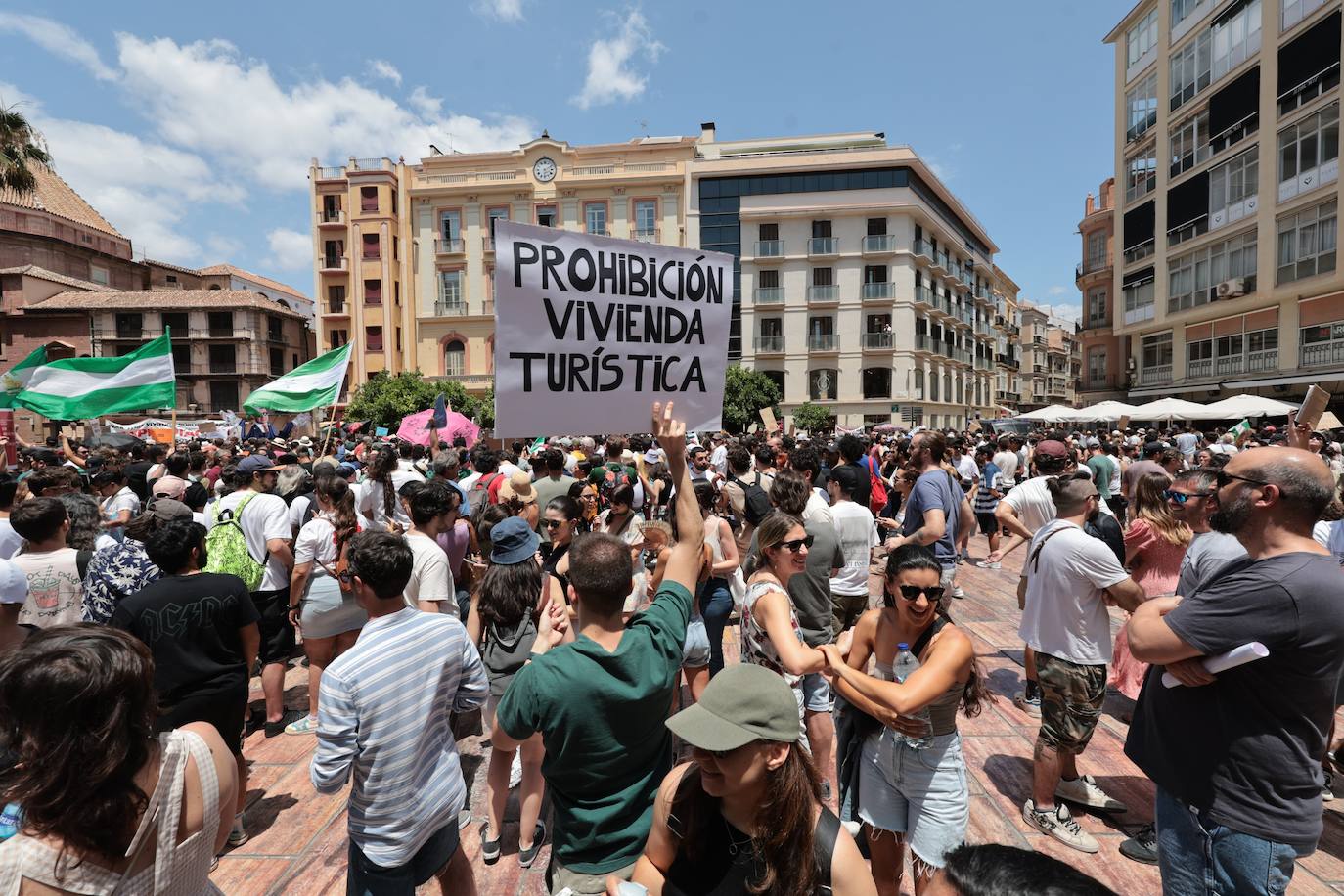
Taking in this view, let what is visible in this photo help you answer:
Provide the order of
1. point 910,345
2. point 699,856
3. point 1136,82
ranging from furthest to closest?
point 910,345 → point 1136,82 → point 699,856

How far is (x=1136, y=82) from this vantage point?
96.3 feet

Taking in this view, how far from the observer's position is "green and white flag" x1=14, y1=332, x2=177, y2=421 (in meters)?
8.80

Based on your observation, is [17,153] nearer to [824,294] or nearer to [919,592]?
[919,592]

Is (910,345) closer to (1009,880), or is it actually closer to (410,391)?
(410,391)

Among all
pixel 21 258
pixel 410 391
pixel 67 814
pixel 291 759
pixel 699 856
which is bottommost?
pixel 291 759

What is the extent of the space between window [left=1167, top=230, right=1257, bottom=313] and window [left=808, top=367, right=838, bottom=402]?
15776mm

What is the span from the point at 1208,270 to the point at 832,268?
56.7 feet

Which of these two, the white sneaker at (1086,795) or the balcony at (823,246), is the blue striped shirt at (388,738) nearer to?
the white sneaker at (1086,795)

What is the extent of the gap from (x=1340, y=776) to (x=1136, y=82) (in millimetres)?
35505

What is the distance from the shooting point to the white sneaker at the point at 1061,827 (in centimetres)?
326

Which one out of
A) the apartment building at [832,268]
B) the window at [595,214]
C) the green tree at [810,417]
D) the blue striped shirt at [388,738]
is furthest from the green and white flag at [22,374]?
the window at [595,214]

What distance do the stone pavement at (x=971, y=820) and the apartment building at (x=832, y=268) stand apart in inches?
1348

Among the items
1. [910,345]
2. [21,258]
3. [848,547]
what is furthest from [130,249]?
[848,547]

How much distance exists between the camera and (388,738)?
7.63 feet
